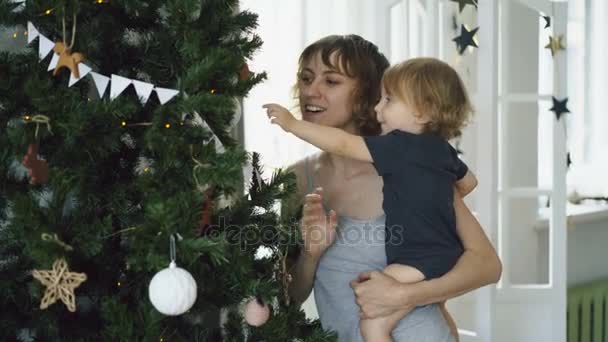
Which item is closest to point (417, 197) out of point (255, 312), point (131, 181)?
point (255, 312)

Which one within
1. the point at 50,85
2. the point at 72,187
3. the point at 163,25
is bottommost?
the point at 72,187

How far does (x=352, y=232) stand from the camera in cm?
151

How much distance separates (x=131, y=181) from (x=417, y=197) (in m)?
0.60

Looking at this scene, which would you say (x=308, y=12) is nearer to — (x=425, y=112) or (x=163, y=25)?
(x=425, y=112)

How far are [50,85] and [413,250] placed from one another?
803 millimetres

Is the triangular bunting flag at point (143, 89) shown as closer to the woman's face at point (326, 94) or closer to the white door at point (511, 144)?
the woman's face at point (326, 94)

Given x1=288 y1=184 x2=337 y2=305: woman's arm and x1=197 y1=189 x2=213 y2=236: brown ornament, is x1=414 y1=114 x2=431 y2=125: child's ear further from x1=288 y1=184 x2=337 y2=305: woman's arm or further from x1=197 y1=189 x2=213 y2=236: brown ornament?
x1=197 y1=189 x2=213 y2=236: brown ornament

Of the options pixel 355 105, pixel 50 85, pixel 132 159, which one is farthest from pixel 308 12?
pixel 50 85

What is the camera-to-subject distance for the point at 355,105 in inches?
63.0

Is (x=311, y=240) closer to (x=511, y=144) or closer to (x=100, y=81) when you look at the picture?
(x=100, y=81)

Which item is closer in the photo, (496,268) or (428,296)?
(428,296)

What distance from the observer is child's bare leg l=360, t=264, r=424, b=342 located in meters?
1.38

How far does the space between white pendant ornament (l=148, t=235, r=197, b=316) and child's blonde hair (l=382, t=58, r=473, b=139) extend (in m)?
0.72

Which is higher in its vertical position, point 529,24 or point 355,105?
point 529,24
